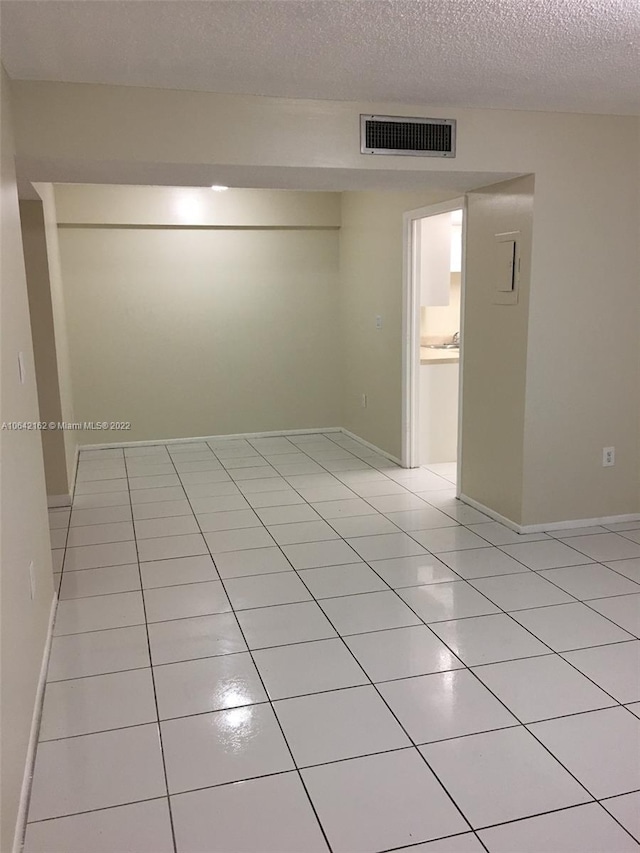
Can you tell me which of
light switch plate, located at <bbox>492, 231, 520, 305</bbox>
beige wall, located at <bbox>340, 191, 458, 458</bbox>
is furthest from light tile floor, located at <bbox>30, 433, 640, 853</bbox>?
beige wall, located at <bbox>340, 191, 458, 458</bbox>

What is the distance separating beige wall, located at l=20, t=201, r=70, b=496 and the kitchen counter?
104 inches

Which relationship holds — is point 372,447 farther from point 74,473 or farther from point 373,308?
point 74,473

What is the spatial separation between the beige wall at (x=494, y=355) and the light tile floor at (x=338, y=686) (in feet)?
0.93

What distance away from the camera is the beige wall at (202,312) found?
19.3 feet

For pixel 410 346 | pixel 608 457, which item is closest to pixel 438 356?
pixel 410 346

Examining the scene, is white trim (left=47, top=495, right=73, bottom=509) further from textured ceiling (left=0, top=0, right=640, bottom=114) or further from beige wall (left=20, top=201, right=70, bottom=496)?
textured ceiling (left=0, top=0, right=640, bottom=114)

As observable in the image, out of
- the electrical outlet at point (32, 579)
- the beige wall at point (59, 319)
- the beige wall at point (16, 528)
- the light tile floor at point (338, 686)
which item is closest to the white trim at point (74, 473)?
the beige wall at point (59, 319)

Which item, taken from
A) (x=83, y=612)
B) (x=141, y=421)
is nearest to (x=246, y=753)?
(x=83, y=612)

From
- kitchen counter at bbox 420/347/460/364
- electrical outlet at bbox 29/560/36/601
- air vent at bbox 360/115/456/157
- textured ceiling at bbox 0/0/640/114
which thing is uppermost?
textured ceiling at bbox 0/0/640/114

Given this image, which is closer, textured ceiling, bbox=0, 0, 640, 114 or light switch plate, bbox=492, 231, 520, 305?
textured ceiling, bbox=0, 0, 640, 114

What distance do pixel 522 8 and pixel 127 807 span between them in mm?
2701

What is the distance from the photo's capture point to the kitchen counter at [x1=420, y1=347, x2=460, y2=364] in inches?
205

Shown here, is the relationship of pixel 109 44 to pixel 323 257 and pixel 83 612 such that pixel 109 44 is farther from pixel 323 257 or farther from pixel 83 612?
pixel 323 257

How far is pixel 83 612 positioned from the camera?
3.01 m
